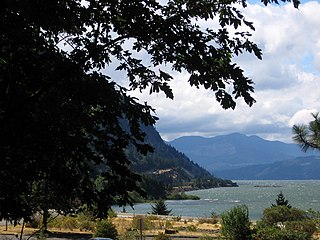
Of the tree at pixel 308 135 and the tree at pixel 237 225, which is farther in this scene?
the tree at pixel 237 225

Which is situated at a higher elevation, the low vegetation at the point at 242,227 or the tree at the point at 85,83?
the tree at the point at 85,83

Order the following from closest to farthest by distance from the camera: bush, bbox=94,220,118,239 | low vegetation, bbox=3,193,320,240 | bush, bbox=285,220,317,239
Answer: low vegetation, bbox=3,193,320,240, bush, bbox=285,220,317,239, bush, bbox=94,220,118,239

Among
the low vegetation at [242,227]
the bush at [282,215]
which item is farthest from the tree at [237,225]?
the bush at [282,215]

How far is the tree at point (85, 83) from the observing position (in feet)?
12.7

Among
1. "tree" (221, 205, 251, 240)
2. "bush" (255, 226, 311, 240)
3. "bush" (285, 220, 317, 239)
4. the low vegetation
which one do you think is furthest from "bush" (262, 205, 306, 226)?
"bush" (255, 226, 311, 240)

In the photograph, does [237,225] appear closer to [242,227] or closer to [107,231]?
[242,227]

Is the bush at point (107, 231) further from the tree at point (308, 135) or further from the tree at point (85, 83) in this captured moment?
the tree at point (85, 83)

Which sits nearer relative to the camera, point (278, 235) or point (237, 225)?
point (278, 235)

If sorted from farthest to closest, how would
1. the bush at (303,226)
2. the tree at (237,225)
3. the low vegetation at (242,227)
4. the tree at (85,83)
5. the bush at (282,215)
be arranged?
the bush at (282,215) < the bush at (303,226) < the tree at (237,225) < the low vegetation at (242,227) < the tree at (85,83)

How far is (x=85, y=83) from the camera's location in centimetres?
389

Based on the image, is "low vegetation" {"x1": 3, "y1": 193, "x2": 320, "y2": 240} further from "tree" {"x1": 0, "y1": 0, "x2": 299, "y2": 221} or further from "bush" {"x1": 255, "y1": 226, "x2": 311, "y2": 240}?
"tree" {"x1": 0, "y1": 0, "x2": 299, "y2": 221}

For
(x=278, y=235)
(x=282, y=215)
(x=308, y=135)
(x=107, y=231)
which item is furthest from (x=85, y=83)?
(x=282, y=215)

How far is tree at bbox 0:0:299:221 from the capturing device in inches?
152

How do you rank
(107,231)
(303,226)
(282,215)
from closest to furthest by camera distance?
1. (303,226)
2. (107,231)
3. (282,215)
